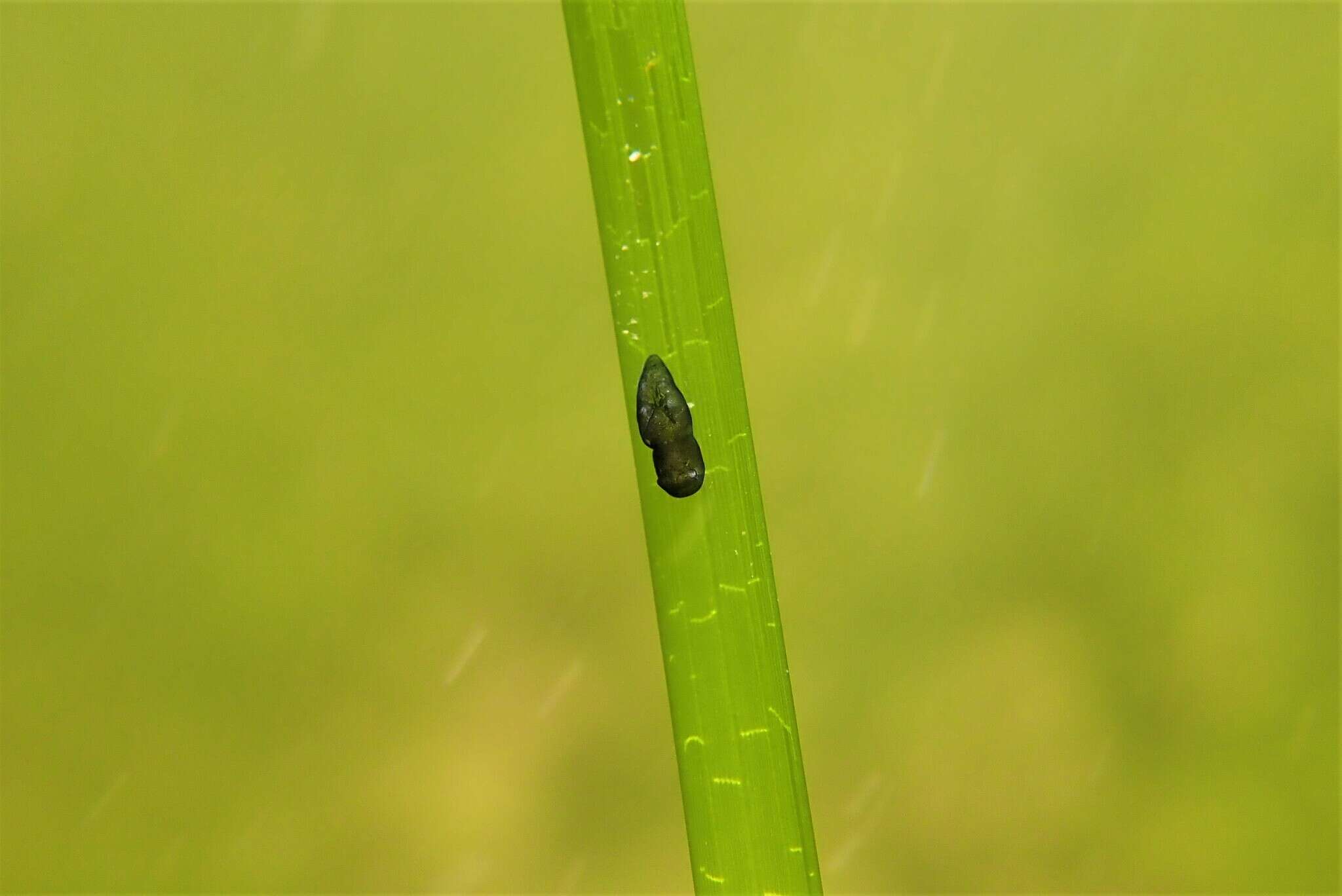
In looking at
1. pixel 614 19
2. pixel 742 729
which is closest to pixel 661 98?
pixel 614 19

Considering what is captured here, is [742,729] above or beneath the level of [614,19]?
beneath

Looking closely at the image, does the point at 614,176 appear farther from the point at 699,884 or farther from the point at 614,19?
the point at 699,884

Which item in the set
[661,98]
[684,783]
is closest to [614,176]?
[661,98]

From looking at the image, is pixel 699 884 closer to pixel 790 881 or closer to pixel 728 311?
pixel 790 881

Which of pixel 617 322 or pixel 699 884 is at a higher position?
pixel 617 322
